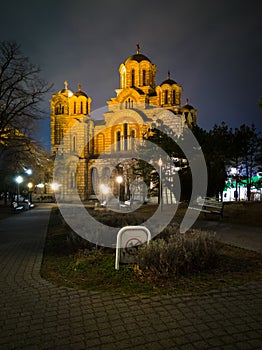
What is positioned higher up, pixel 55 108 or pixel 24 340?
pixel 55 108

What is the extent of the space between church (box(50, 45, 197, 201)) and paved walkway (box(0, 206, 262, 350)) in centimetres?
3983

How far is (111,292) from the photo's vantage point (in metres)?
4.89

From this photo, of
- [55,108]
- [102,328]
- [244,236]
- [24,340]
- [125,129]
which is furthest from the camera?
[55,108]

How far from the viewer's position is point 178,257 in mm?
5898

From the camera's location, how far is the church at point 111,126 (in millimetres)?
49094

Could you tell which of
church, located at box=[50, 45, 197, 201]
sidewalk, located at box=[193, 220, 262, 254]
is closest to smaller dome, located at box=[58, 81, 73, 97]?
church, located at box=[50, 45, 197, 201]

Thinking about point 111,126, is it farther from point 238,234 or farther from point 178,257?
point 178,257

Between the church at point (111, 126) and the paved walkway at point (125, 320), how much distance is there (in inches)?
1568

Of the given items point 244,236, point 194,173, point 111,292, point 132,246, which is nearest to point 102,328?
point 111,292

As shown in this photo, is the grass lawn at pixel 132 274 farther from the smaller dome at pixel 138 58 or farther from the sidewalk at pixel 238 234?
the smaller dome at pixel 138 58

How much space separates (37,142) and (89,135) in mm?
33675

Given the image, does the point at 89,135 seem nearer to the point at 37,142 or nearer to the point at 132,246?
the point at 37,142

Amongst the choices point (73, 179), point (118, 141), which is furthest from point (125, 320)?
point (73, 179)

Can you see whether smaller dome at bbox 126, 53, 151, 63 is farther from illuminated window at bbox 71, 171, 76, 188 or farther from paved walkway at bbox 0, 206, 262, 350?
paved walkway at bbox 0, 206, 262, 350
